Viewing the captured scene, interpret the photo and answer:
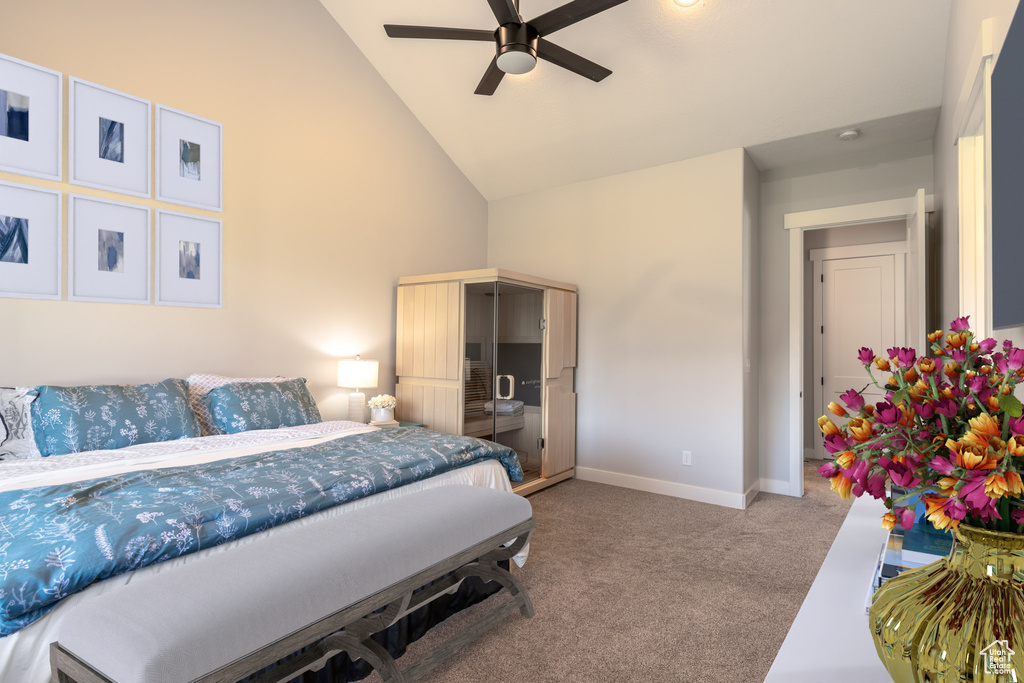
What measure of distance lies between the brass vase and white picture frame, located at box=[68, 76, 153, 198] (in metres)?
3.75

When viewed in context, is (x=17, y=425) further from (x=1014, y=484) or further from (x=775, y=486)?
(x=775, y=486)

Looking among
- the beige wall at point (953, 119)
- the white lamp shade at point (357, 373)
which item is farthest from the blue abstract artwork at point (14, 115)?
the beige wall at point (953, 119)

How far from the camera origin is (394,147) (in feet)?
14.9

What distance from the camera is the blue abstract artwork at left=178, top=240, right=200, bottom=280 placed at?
129 inches

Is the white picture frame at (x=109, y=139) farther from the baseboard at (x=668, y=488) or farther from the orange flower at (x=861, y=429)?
the baseboard at (x=668, y=488)

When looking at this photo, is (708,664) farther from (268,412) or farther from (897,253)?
(897,253)

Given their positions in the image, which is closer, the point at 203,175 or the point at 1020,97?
the point at 1020,97

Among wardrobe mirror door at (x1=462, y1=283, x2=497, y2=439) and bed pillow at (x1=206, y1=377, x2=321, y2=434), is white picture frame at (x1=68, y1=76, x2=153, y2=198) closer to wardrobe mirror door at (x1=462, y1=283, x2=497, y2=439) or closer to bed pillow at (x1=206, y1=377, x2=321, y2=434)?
bed pillow at (x1=206, y1=377, x2=321, y2=434)

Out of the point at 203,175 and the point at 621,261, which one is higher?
the point at 203,175

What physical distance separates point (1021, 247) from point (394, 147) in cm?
426

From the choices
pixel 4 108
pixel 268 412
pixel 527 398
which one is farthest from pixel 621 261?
pixel 4 108

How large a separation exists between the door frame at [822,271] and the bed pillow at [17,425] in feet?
19.7

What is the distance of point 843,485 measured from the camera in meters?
0.70

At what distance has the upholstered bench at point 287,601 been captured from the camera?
119 cm
